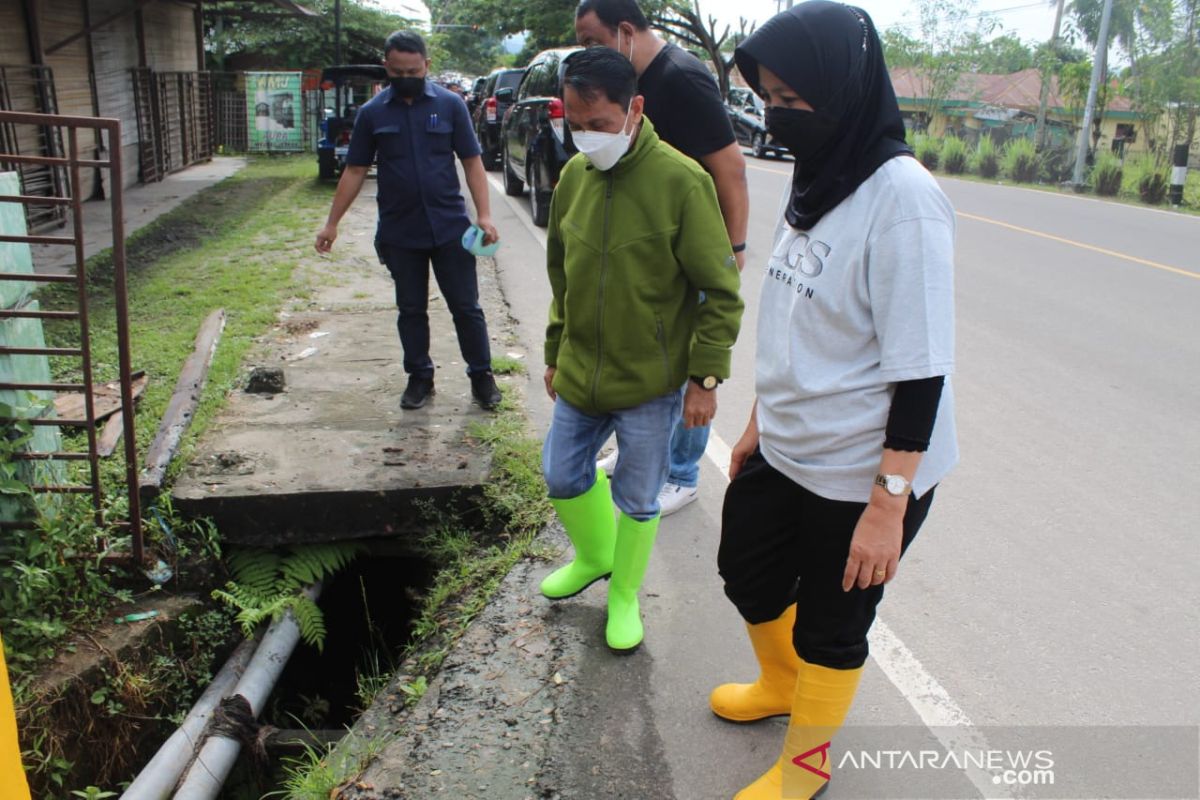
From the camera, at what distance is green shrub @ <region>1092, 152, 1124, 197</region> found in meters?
18.7

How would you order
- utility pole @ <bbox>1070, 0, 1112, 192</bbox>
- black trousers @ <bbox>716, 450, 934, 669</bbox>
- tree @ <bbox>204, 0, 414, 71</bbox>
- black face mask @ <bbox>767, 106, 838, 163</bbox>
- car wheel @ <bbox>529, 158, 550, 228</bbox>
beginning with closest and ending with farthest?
black face mask @ <bbox>767, 106, 838, 163</bbox> → black trousers @ <bbox>716, 450, 934, 669</bbox> → car wheel @ <bbox>529, 158, 550, 228</bbox> → utility pole @ <bbox>1070, 0, 1112, 192</bbox> → tree @ <bbox>204, 0, 414, 71</bbox>

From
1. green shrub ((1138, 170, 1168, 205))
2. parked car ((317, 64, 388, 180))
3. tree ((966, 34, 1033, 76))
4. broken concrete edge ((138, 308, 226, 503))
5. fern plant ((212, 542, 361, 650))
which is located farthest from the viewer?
tree ((966, 34, 1033, 76))

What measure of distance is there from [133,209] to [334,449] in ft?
31.5

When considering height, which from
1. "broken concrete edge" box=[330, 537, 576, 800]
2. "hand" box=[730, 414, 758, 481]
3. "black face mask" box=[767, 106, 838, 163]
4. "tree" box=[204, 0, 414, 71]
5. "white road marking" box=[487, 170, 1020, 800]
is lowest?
"broken concrete edge" box=[330, 537, 576, 800]

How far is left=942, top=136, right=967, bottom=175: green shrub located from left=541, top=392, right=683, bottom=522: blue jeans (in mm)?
23291

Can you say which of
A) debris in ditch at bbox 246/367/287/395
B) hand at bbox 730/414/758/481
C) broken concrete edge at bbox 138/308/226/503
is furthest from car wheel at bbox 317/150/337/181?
hand at bbox 730/414/758/481

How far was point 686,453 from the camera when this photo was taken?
416 cm

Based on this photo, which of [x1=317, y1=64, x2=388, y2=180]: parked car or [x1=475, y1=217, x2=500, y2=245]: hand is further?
[x1=317, y1=64, x2=388, y2=180]: parked car

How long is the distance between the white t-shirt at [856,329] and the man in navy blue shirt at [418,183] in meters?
2.66

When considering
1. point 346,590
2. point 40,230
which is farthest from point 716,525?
point 40,230

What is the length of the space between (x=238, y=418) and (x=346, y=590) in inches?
40.3

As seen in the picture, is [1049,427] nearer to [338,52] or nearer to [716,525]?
[716,525]

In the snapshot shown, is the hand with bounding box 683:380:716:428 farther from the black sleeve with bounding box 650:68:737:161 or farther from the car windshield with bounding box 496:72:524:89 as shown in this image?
the car windshield with bounding box 496:72:524:89

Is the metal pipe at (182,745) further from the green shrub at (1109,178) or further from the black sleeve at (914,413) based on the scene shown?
the green shrub at (1109,178)
